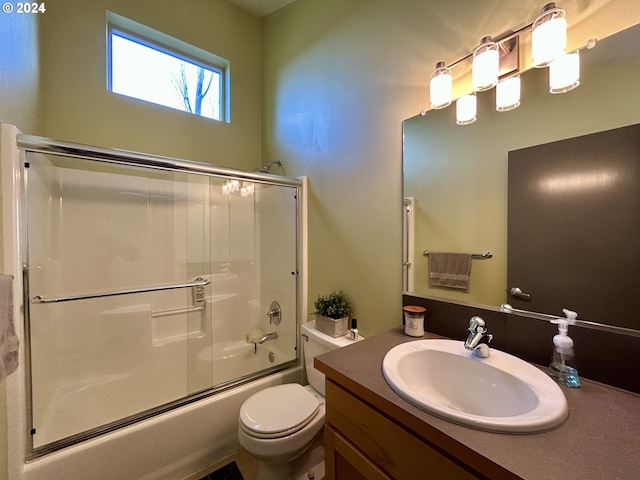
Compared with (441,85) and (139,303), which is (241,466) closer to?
(139,303)

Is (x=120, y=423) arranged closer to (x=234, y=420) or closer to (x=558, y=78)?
(x=234, y=420)

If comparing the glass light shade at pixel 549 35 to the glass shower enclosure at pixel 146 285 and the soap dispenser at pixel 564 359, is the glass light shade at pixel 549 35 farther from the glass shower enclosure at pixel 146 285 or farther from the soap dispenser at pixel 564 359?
the glass shower enclosure at pixel 146 285

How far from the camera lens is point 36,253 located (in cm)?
Result: 148

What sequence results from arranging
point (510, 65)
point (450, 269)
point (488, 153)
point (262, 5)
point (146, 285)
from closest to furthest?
point (510, 65) < point (488, 153) < point (450, 269) < point (146, 285) < point (262, 5)

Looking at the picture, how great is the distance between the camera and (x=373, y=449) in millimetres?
774

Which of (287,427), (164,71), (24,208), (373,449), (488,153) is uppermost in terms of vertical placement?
(164,71)

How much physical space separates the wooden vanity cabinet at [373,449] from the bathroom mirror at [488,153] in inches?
25.4

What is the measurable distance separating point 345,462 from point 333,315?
750 mm

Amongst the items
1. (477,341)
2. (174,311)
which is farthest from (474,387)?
(174,311)

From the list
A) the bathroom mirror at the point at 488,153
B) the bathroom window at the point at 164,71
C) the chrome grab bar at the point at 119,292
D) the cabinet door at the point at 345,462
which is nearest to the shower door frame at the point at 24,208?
the chrome grab bar at the point at 119,292

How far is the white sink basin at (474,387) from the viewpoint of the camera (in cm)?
62

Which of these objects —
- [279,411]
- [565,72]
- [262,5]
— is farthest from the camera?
[262,5]

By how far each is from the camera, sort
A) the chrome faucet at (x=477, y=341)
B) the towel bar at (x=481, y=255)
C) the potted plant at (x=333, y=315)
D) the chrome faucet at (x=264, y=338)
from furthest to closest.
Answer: the chrome faucet at (x=264, y=338), the potted plant at (x=333, y=315), the towel bar at (x=481, y=255), the chrome faucet at (x=477, y=341)

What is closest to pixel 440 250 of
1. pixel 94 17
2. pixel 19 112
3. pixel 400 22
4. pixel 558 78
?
pixel 558 78
